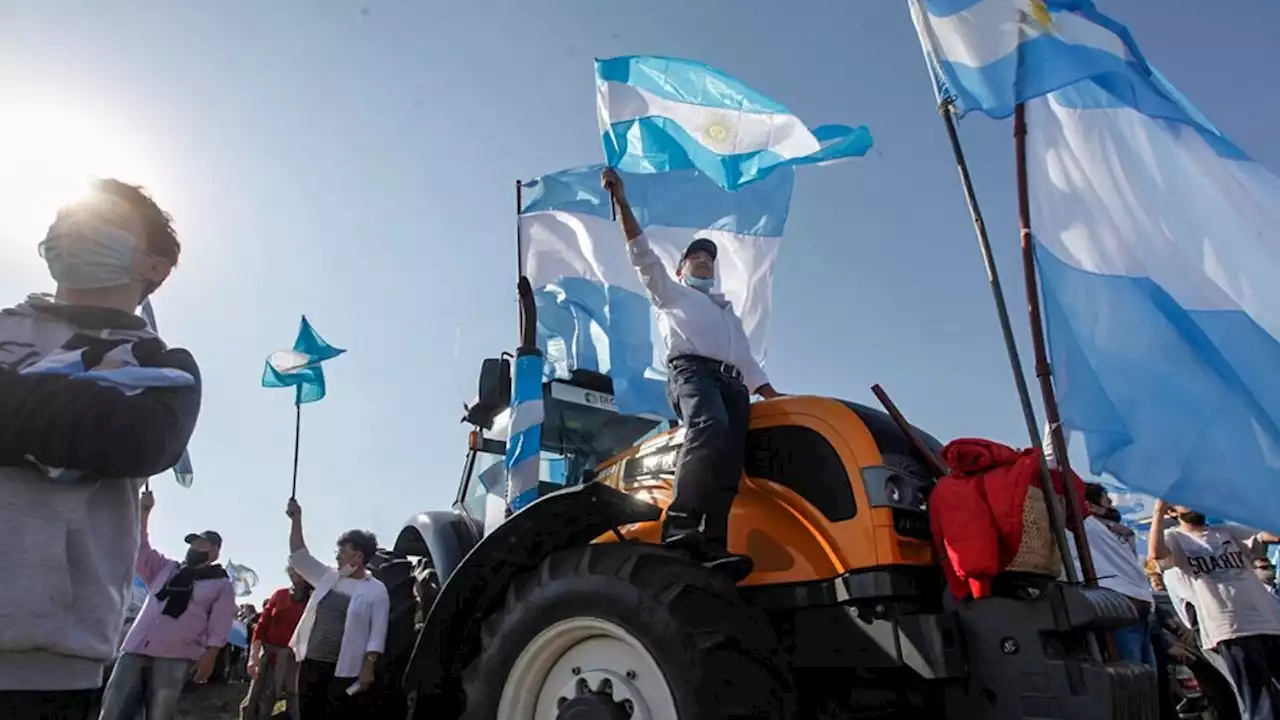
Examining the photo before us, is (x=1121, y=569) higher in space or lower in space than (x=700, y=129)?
lower

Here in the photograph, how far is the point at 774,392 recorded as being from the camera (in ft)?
13.9

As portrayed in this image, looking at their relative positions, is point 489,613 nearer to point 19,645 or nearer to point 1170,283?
point 19,645

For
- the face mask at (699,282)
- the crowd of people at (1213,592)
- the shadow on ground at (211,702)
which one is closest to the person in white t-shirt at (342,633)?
the face mask at (699,282)

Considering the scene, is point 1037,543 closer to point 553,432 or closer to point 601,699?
point 601,699

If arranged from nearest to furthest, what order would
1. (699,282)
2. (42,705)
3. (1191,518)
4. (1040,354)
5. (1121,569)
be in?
(42,705), (1040,354), (699,282), (1121,569), (1191,518)

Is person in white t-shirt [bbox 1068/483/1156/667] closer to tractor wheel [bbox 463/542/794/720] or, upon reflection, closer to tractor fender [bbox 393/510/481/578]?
tractor wheel [bbox 463/542/794/720]

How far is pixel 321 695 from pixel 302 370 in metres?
3.68

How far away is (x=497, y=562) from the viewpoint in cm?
337

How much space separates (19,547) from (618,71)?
15.4 feet

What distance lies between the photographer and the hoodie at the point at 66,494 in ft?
4.93

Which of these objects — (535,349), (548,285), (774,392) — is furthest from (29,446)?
(548,285)

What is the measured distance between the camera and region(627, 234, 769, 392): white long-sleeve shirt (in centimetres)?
365

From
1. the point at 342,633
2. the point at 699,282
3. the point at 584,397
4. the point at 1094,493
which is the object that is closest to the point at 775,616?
the point at 699,282

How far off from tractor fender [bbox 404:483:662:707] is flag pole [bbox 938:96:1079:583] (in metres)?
1.44
